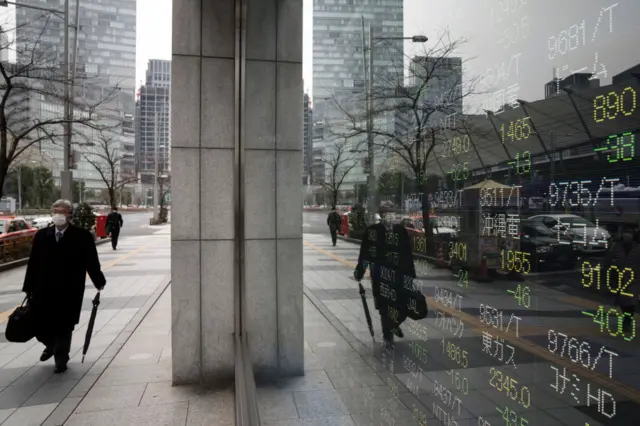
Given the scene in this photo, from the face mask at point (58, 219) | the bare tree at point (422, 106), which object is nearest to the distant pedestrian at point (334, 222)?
the bare tree at point (422, 106)

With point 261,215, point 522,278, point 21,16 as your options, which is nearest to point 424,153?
point 522,278

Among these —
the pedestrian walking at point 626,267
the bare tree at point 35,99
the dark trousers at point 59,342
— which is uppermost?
the bare tree at point 35,99

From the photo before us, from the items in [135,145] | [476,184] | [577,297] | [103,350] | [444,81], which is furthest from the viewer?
[135,145]

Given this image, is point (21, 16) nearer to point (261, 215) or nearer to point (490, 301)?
point (261, 215)

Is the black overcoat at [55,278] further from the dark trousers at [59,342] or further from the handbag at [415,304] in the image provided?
the handbag at [415,304]

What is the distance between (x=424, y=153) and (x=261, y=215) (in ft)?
8.30

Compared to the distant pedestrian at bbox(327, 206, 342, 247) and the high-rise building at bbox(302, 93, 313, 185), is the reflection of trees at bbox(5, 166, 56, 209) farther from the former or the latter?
the distant pedestrian at bbox(327, 206, 342, 247)

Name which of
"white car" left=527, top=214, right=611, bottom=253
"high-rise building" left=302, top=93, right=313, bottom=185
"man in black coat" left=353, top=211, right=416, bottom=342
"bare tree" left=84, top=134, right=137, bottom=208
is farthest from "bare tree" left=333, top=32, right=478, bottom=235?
"bare tree" left=84, top=134, right=137, bottom=208

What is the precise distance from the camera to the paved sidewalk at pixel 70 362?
3.69 m

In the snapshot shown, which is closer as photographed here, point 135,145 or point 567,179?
point 567,179

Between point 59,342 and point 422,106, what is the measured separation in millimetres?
4463

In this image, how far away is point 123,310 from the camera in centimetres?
743

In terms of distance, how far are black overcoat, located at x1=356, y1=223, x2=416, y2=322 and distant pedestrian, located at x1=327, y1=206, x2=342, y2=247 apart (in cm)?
47

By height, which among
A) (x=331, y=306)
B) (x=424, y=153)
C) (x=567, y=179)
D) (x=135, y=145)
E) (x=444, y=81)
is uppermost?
(x=135, y=145)
